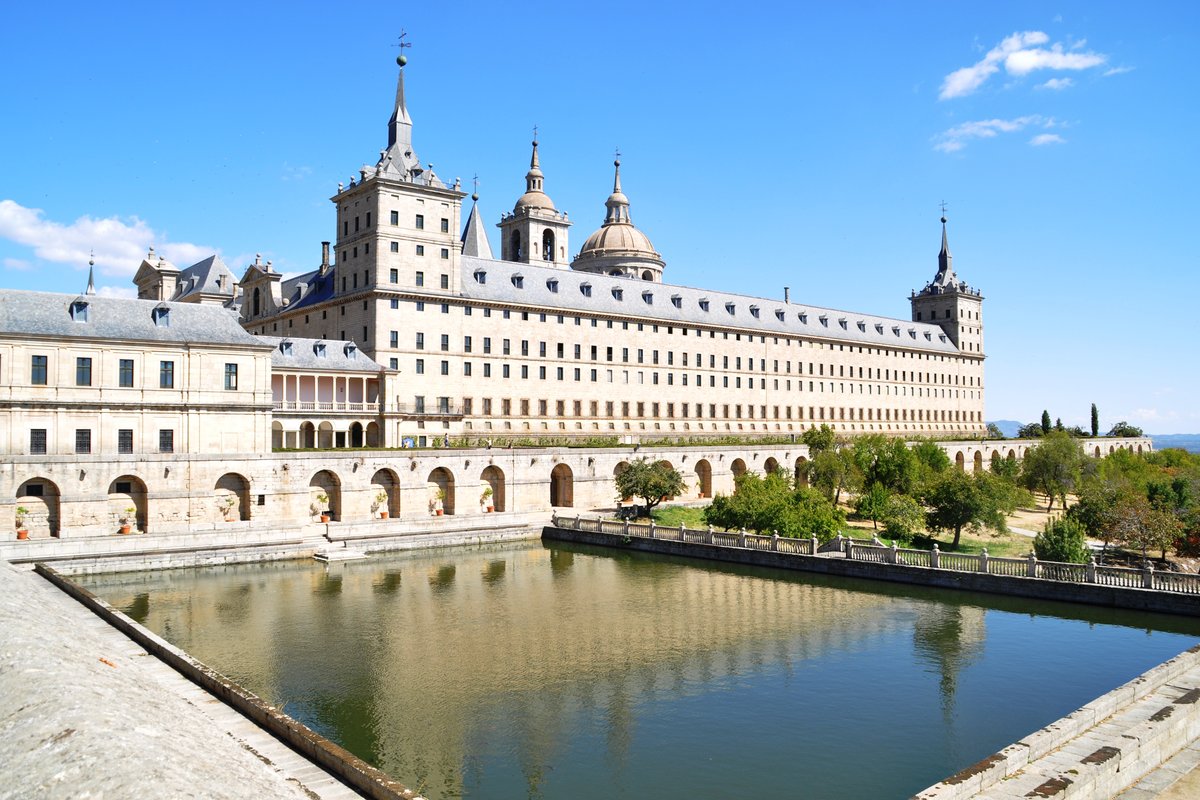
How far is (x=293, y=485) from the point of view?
49812mm

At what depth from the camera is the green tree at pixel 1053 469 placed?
243 feet

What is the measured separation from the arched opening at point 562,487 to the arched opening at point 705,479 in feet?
37.3

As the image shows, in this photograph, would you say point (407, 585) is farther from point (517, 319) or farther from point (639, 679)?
point (517, 319)

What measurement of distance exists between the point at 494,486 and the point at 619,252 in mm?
48776

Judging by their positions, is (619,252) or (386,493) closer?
(386,493)

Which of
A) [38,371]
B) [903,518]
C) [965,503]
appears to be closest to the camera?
[38,371]

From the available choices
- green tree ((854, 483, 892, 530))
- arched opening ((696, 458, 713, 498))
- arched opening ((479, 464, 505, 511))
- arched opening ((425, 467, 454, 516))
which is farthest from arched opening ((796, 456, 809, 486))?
arched opening ((425, 467, 454, 516))

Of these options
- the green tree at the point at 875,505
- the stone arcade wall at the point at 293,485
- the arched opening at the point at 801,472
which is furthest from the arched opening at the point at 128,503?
the arched opening at the point at 801,472

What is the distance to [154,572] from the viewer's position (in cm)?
4122

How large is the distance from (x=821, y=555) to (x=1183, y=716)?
24334 mm

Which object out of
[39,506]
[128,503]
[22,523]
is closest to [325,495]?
[128,503]

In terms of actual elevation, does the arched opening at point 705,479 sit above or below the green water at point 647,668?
above

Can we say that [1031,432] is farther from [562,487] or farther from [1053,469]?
[562,487]

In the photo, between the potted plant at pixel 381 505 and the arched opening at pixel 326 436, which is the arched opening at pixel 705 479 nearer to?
the potted plant at pixel 381 505
